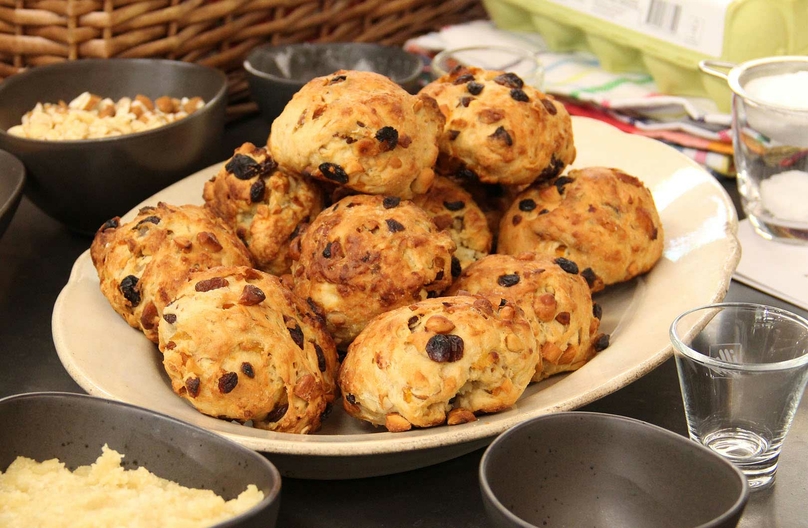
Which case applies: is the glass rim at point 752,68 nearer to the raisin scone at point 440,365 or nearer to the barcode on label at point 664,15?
the barcode on label at point 664,15

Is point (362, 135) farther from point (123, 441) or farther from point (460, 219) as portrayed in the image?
point (123, 441)

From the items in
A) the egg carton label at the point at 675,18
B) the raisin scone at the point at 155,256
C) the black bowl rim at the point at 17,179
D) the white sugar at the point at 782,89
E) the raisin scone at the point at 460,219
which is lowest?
the black bowl rim at the point at 17,179

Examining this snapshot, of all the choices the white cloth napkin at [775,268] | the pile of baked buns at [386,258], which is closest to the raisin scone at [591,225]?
the pile of baked buns at [386,258]

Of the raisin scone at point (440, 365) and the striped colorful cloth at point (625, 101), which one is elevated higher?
the raisin scone at point (440, 365)

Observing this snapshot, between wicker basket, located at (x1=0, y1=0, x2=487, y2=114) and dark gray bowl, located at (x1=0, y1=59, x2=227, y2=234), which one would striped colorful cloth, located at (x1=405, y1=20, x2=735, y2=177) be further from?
dark gray bowl, located at (x1=0, y1=59, x2=227, y2=234)

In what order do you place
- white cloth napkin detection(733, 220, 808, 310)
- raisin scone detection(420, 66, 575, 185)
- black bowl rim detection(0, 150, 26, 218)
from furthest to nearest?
white cloth napkin detection(733, 220, 808, 310)
black bowl rim detection(0, 150, 26, 218)
raisin scone detection(420, 66, 575, 185)

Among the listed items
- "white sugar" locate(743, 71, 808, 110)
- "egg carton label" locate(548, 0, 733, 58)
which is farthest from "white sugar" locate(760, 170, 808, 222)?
"egg carton label" locate(548, 0, 733, 58)
